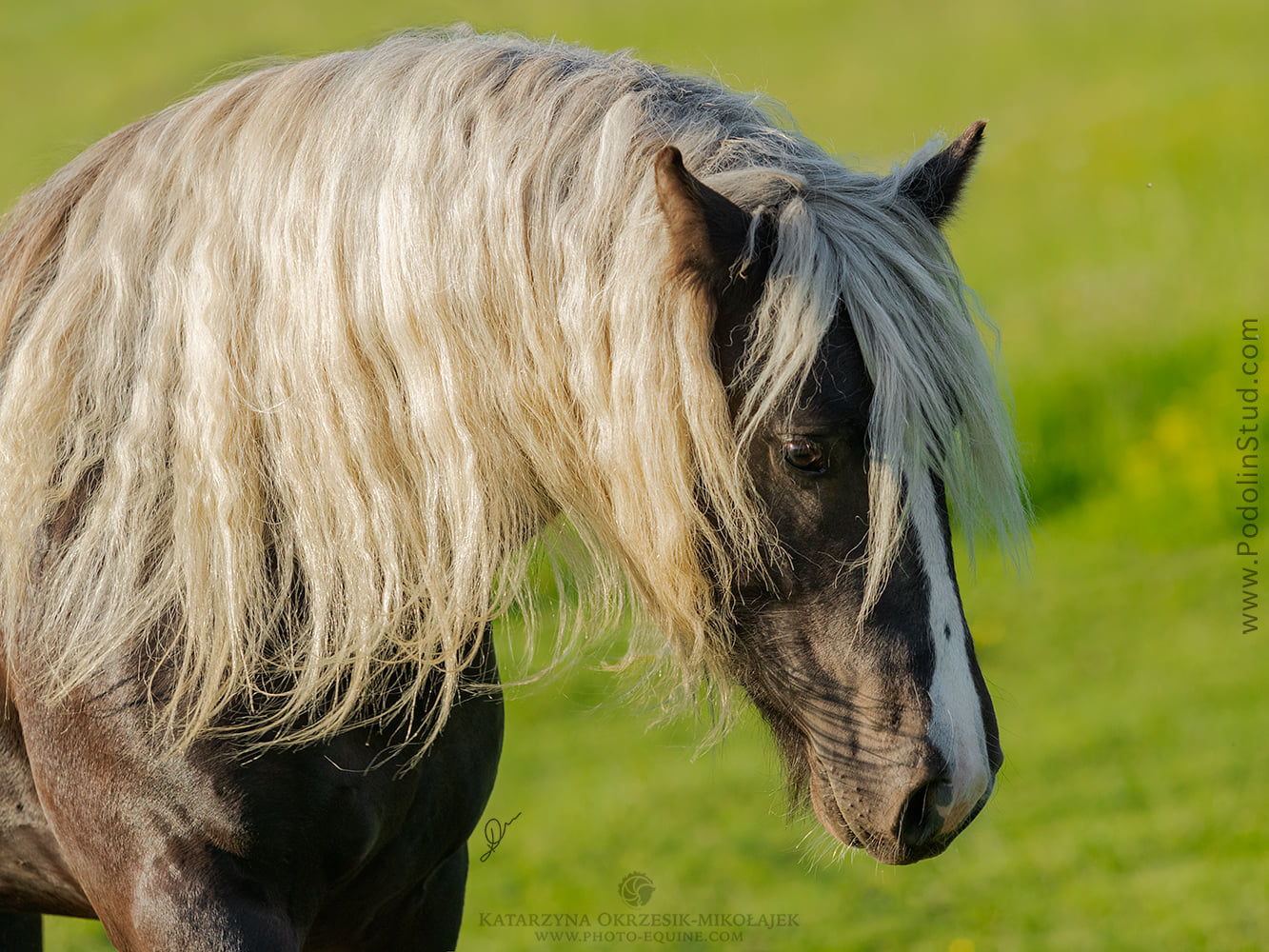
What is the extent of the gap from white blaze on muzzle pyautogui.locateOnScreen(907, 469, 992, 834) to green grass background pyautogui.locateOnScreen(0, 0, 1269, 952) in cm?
42

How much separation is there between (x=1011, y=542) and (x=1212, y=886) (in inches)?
166

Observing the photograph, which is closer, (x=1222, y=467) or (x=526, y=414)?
(x=526, y=414)

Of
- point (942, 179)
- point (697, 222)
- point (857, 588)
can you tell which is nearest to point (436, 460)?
point (697, 222)

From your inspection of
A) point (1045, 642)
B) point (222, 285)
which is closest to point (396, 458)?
point (222, 285)

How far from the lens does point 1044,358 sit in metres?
11.7

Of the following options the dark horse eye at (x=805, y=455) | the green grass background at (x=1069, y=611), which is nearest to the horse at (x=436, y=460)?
the dark horse eye at (x=805, y=455)

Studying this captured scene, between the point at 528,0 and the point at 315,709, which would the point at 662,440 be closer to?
the point at 315,709

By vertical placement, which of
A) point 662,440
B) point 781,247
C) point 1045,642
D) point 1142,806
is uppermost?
point 781,247

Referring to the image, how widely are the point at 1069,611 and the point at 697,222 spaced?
8.42m

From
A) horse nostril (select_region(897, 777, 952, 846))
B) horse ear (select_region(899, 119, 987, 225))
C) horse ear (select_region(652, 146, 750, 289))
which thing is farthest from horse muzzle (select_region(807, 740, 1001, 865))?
horse ear (select_region(899, 119, 987, 225))

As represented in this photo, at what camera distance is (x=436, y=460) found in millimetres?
2121

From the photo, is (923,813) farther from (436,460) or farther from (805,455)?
(436,460)

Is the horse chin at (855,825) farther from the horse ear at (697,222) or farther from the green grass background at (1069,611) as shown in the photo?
the horse ear at (697,222)

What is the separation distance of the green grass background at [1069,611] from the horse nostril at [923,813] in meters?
0.31
